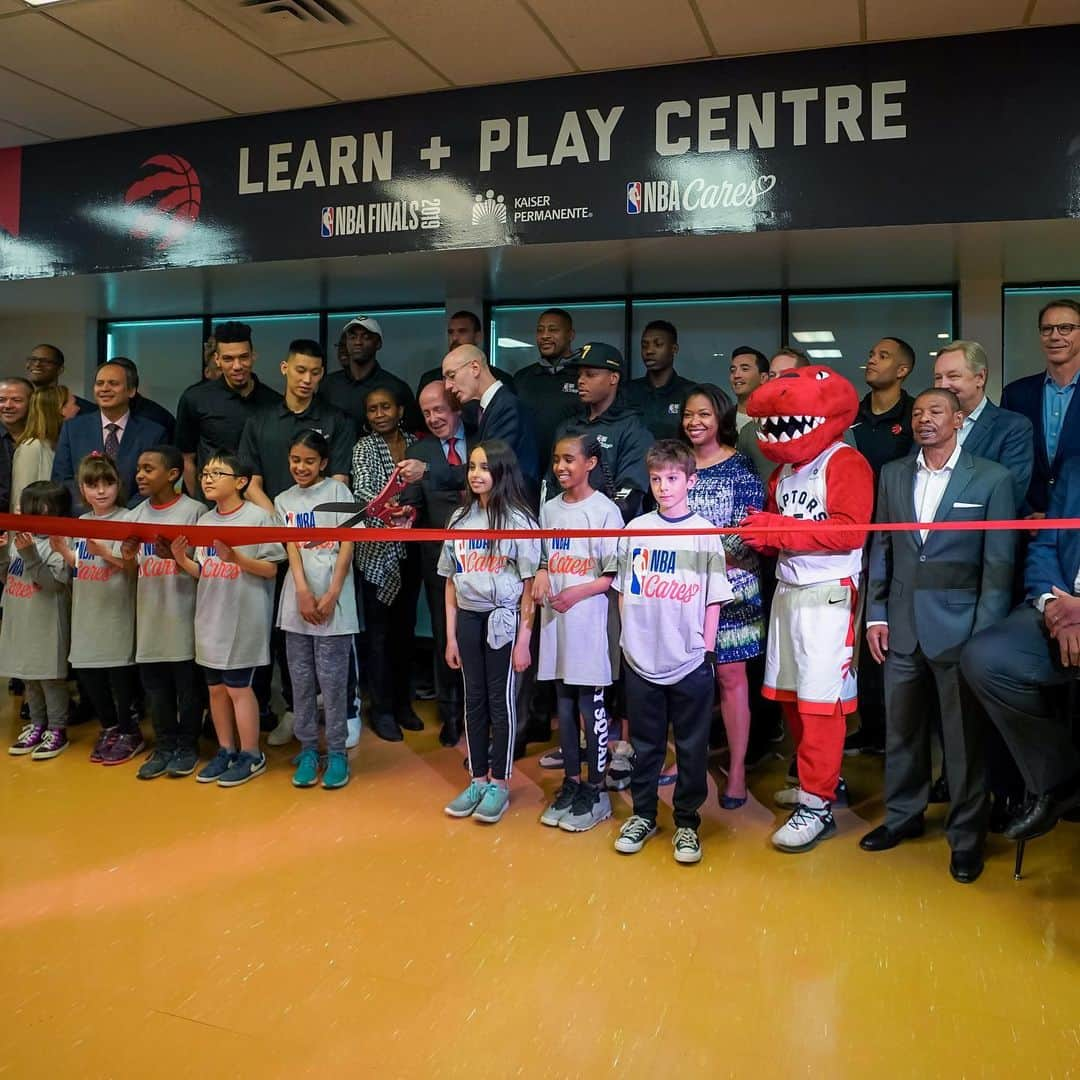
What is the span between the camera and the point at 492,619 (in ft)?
11.5

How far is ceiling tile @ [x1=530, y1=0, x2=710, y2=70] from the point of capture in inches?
144

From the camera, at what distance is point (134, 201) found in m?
5.00

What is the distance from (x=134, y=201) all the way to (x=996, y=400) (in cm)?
483

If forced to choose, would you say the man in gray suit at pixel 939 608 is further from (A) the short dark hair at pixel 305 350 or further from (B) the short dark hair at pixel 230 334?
(B) the short dark hair at pixel 230 334

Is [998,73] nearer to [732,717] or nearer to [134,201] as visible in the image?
[732,717]

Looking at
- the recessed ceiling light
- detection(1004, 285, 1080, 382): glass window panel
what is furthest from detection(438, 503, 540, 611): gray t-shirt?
detection(1004, 285, 1080, 382): glass window panel

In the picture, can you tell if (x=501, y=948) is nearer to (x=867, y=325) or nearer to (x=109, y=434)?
(x=109, y=434)

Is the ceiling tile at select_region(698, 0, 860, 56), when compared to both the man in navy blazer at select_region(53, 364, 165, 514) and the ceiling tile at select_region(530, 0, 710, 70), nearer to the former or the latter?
the ceiling tile at select_region(530, 0, 710, 70)

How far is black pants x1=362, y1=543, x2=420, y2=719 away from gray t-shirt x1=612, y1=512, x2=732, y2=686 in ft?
5.12

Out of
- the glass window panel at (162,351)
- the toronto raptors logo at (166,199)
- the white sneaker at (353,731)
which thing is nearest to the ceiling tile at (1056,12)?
the toronto raptors logo at (166,199)

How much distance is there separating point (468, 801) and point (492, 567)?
85 centimetres

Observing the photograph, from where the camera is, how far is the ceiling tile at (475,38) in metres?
3.71

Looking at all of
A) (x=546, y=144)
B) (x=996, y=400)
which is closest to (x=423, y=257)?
(x=546, y=144)

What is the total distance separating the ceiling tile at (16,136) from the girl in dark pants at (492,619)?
3355 millimetres
